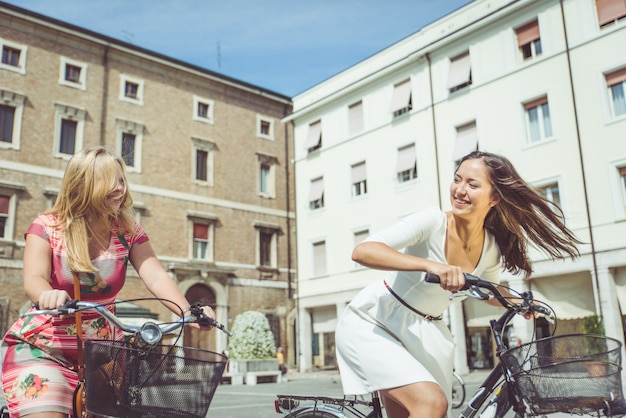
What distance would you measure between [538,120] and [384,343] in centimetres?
2092

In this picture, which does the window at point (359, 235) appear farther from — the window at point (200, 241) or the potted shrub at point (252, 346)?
the window at point (200, 241)

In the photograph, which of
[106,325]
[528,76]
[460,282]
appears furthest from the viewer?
[528,76]

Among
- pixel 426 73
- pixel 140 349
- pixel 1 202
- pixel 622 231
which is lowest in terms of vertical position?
pixel 140 349

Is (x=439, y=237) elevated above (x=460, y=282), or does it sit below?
above

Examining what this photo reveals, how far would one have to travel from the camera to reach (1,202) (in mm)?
23781

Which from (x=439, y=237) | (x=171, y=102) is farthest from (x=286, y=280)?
(x=439, y=237)

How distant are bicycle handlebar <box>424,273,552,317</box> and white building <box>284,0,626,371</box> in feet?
57.4

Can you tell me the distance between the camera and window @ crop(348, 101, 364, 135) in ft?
95.7

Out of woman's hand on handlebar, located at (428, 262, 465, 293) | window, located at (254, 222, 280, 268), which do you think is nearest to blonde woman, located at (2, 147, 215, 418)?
A: woman's hand on handlebar, located at (428, 262, 465, 293)

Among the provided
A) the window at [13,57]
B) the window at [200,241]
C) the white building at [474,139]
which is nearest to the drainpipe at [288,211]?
the white building at [474,139]

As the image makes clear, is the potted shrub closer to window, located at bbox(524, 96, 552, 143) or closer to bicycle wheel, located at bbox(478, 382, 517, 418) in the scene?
window, located at bbox(524, 96, 552, 143)

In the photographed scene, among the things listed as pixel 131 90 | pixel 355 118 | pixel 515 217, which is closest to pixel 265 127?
pixel 355 118

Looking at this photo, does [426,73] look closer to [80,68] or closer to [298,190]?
[298,190]

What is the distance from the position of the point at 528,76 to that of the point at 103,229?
72.0ft
